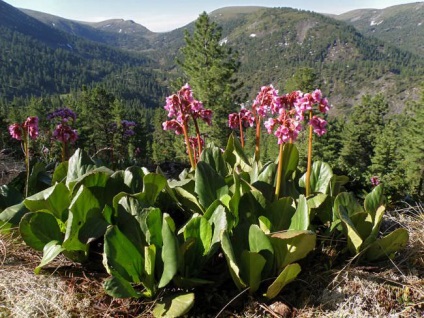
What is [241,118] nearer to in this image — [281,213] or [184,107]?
[184,107]

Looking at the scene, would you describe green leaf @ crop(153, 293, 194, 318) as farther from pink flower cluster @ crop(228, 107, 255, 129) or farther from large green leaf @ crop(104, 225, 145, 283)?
pink flower cluster @ crop(228, 107, 255, 129)

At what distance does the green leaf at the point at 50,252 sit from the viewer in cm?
195

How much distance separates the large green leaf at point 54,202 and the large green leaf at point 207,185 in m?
0.88

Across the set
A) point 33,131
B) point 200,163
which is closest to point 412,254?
point 200,163

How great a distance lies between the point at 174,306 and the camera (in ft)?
5.84

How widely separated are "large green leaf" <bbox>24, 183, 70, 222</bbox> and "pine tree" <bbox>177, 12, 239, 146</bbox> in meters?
22.8

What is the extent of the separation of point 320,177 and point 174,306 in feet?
5.53

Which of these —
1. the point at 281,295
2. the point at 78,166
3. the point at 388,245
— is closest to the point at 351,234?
the point at 388,245

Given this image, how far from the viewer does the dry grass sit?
1837mm

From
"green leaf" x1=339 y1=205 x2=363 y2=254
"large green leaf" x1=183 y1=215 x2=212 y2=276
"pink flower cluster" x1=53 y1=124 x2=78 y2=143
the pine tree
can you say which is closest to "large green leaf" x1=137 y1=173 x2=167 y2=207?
"large green leaf" x1=183 y1=215 x2=212 y2=276

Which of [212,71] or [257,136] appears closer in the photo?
[257,136]

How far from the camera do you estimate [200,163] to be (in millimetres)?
2508

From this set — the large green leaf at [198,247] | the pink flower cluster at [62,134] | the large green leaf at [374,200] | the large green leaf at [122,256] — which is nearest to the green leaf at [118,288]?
the large green leaf at [122,256]

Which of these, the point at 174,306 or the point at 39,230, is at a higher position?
the point at 39,230
